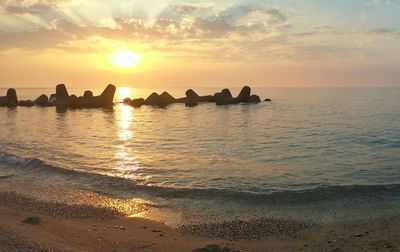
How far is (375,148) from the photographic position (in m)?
21.7

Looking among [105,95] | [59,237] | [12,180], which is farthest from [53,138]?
[105,95]

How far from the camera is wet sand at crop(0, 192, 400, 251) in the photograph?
8.38 meters

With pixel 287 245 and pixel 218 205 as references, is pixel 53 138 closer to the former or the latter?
pixel 218 205

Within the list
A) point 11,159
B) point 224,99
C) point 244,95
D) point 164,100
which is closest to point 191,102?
point 224,99

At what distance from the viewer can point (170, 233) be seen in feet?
31.3

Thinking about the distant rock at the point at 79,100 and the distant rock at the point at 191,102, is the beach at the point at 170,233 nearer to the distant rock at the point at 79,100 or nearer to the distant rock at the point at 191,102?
the distant rock at the point at 79,100

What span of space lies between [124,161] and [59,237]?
10248 millimetres

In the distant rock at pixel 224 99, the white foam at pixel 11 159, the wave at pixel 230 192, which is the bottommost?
the wave at pixel 230 192

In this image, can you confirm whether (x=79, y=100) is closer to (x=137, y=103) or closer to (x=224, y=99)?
(x=137, y=103)

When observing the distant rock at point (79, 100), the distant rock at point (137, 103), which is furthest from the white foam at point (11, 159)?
the distant rock at point (137, 103)

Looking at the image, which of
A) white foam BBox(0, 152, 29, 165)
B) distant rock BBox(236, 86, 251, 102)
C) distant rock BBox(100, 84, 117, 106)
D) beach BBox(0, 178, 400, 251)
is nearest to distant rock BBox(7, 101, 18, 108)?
distant rock BBox(100, 84, 117, 106)

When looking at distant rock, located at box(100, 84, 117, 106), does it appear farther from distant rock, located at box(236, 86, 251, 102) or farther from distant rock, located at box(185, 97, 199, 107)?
distant rock, located at box(236, 86, 251, 102)

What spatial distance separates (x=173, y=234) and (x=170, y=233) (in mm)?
106

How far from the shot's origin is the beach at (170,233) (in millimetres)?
8398
